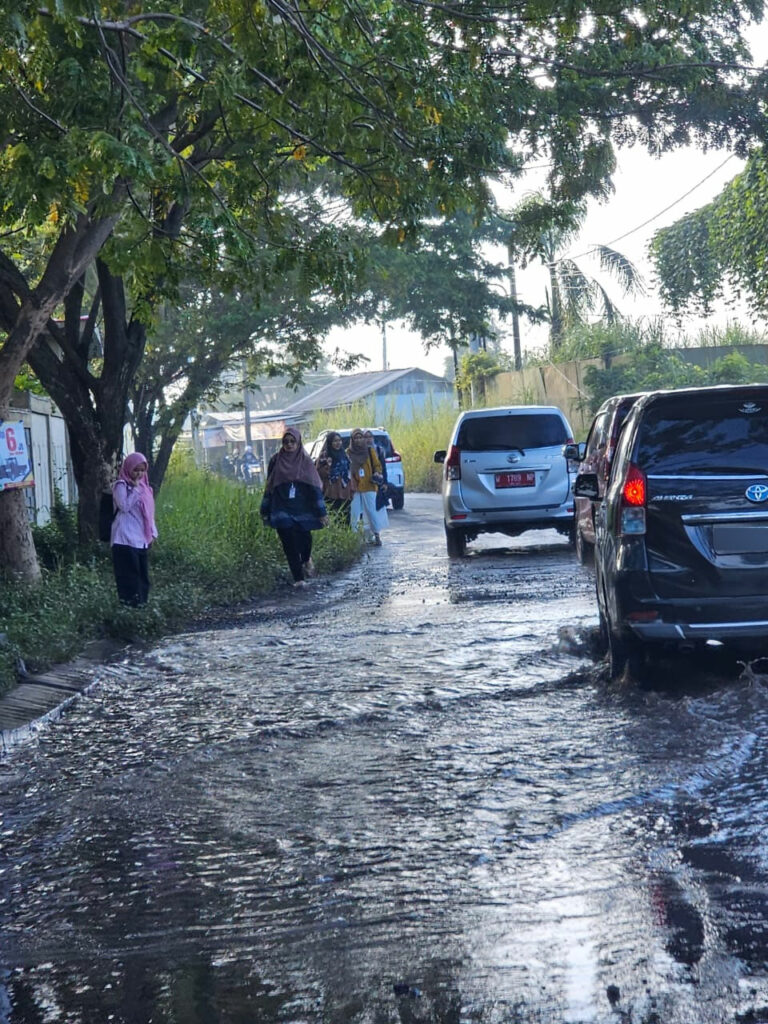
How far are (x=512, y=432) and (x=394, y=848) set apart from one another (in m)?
13.8

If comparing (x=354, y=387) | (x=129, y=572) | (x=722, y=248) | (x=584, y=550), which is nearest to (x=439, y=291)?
(x=722, y=248)

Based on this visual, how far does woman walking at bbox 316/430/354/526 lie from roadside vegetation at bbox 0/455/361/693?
831 mm

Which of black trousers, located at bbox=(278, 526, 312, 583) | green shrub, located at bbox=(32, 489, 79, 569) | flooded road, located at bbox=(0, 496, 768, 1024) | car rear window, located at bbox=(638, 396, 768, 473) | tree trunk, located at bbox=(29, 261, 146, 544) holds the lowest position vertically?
flooded road, located at bbox=(0, 496, 768, 1024)

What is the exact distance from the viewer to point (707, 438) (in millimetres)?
8195

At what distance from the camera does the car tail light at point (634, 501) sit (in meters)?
8.16

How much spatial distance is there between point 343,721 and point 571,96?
10535 millimetres

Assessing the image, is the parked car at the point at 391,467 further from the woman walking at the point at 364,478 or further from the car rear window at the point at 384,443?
the woman walking at the point at 364,478

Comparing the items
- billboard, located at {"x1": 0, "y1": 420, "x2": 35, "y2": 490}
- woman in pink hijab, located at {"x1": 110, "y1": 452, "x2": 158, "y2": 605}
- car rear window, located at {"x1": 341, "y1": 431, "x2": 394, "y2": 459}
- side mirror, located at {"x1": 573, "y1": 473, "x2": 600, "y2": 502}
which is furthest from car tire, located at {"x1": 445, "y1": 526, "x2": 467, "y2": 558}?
car rear window, located at {"x1": 341, "y1": 431, "x2": 394, "y2": 459}

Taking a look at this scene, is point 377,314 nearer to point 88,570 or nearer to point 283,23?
point 88,570

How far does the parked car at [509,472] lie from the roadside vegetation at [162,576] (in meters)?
1.88

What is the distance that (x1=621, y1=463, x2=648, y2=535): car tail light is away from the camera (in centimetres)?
816

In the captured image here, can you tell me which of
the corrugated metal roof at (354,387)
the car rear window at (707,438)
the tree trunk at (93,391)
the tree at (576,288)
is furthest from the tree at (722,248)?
the corrugated metal roof at (354,387)

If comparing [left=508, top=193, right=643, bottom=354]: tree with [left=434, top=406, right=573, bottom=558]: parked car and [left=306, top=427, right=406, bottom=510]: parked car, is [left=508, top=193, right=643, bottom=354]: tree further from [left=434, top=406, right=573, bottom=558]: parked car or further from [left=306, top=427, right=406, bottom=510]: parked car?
[left=434, top=406, right=573, bottom=558]: parked car

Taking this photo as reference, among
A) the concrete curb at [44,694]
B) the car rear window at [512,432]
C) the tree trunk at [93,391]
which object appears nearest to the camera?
the concrete curb at [44,694]
